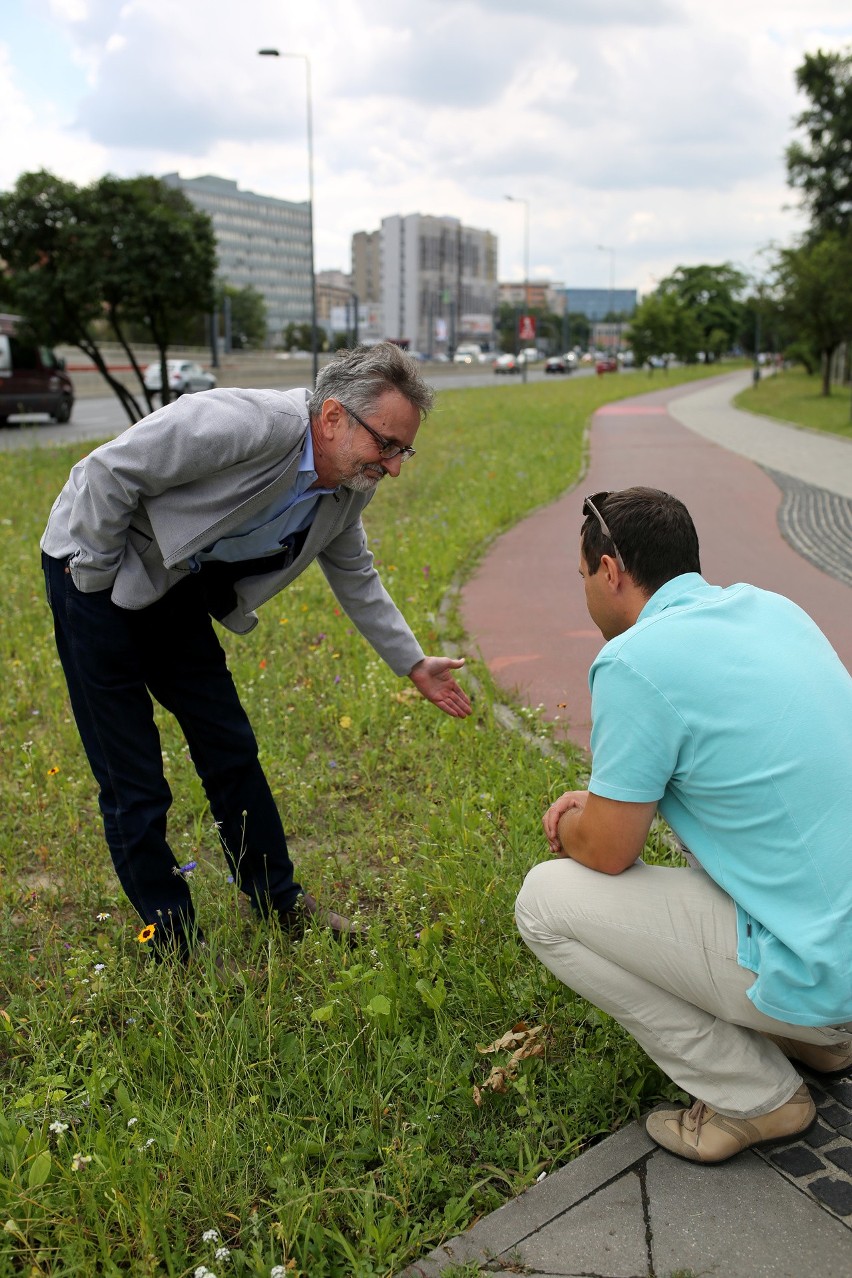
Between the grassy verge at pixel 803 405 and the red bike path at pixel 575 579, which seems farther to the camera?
the grassy verge at pixel 803 405

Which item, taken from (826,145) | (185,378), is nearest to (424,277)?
(826,145)

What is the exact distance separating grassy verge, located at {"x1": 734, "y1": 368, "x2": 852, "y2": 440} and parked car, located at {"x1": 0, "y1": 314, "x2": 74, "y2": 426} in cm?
1647

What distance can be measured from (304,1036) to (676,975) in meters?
0.94

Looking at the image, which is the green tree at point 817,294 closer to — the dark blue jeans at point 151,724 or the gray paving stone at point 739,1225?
the dark blue jeans at point 151,724

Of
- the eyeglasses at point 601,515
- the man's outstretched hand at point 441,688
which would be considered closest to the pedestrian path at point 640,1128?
the eyeglasses at point 601,515

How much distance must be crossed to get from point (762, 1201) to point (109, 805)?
6.32ft

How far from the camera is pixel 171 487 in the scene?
114 inches

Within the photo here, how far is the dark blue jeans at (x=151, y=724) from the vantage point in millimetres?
3078

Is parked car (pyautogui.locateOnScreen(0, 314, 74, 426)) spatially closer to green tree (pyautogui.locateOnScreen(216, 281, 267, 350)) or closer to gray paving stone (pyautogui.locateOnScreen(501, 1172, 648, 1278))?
gray paving stone (pyautogui.locateOnScreen(501, 1172, 648, 1278))

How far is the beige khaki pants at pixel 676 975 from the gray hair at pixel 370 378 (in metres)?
1.26

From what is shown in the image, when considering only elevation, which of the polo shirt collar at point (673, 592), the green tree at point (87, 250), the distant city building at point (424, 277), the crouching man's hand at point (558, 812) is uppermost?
the distant city building at point (424, 277)

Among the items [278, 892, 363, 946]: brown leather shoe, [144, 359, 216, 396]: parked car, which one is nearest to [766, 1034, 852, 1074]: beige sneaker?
[278, 892, 363, 946]: brown leather shoe

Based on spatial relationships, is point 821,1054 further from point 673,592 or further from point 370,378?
point 370,378

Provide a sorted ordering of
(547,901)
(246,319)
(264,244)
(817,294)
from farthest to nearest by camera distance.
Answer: (264,244) < (246,319) < (817,294) < (547,901)
